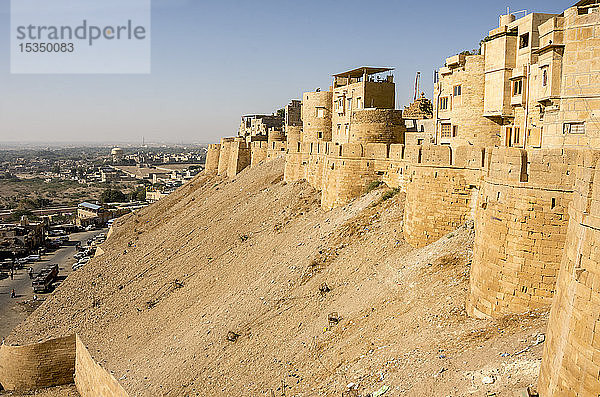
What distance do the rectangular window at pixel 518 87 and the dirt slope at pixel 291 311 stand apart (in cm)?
435

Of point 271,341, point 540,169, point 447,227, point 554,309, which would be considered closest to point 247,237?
point 271,341

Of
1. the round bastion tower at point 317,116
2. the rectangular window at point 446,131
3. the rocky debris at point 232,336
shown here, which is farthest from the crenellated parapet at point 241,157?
the rocky debris at point 232,336

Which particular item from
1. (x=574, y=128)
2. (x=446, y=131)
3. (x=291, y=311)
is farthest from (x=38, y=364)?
(x=574, y=128)

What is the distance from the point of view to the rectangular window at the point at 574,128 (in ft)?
29.2

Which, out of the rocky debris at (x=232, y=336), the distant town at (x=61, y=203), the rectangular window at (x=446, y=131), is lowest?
the distant town at (x=61, y=203)

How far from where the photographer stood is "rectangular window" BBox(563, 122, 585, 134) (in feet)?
29.2

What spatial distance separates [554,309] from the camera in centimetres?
619

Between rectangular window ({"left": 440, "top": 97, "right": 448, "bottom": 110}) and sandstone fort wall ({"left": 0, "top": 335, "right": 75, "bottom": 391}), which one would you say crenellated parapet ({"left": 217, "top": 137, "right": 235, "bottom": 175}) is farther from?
rectangular window ({"left": 440, "top": 97, "right": 448, "bottom": 110})

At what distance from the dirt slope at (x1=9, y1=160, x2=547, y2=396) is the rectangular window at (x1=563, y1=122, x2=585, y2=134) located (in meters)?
3.29

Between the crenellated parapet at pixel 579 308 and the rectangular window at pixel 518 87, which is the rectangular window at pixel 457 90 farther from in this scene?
the crenellated parapet at pixel 579 308

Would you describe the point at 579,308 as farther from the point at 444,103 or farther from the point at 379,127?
the point at 379,127

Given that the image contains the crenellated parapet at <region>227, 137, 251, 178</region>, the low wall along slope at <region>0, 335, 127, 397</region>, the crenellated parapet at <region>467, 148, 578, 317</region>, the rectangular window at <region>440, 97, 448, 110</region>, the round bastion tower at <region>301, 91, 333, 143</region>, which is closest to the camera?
the crenellated parapet at <region>467, 148, 578, 317</region>

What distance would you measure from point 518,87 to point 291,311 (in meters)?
8.39

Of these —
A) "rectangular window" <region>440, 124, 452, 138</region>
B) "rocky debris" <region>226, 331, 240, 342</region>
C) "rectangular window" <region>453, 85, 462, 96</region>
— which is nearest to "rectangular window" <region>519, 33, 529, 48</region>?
"rectangular window" <region>453, 85, 462, 96</region>
